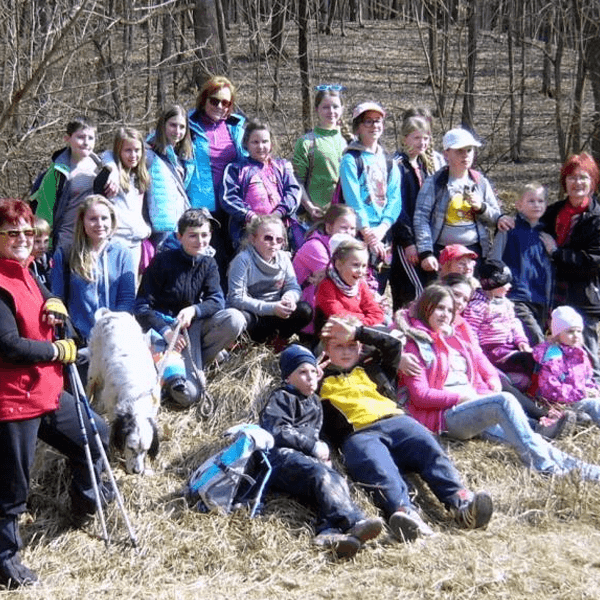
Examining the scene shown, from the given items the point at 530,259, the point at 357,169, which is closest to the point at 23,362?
the point at 357,169

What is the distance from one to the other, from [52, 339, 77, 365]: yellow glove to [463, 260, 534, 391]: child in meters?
3.37

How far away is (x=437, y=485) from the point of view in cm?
577

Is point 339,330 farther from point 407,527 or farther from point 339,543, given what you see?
point 339,543

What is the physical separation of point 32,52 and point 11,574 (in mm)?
5206

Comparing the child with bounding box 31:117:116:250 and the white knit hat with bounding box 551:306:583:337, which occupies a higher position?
the child with bounding box 31:117:116:250

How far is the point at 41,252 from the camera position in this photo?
6621mm

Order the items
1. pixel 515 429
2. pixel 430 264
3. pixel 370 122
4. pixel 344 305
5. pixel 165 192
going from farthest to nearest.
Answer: pixel 370 122
pixel 430 264
pixel 165 192
pixel 344 305
pixel 515 429

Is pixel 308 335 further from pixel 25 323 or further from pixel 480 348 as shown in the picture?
pixel 25 323

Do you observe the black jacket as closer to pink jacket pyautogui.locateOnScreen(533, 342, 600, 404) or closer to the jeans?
pink jacket pyautogui.locateOnScreen(533, 342, 600, 404)

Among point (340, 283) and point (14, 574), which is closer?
point (14, 574)

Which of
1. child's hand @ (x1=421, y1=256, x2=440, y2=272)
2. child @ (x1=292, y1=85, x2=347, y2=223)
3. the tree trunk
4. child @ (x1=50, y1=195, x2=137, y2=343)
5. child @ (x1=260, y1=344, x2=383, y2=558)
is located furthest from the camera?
the tree trunk

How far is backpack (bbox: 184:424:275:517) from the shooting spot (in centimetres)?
554

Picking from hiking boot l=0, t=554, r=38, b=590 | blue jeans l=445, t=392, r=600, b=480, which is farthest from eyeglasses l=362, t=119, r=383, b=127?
hiking boot l=0, t=554, r=38, b=590

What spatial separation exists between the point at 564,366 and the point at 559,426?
54cm
